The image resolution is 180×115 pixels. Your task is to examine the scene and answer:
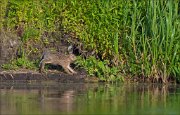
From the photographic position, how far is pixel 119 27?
536 inches

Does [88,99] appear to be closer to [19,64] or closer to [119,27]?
[19,64]

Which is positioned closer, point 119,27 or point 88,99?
point 88,99

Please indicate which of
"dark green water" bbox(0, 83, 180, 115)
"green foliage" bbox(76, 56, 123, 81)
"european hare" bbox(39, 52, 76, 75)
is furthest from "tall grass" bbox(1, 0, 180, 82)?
"dark green water" bbox(0, 83, 180, 115)

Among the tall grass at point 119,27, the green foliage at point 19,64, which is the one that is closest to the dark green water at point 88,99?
the tall grass at point 119,27

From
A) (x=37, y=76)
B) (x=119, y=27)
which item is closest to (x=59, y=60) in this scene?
(x=37, y=76)

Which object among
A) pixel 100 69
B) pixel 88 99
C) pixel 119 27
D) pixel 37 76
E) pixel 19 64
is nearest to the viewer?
pixel 88 99

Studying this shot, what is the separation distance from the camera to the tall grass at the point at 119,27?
13.0 meters

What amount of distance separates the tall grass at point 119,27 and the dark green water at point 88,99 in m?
0.55

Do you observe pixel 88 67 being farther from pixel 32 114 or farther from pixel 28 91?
pixel 32 114

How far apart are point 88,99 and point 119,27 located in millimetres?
3275

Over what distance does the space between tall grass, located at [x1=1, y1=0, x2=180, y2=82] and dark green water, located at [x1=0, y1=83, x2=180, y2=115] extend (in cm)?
55

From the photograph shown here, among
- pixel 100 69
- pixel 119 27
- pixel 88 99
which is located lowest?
pixel 88 99

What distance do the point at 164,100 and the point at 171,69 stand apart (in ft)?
8.04

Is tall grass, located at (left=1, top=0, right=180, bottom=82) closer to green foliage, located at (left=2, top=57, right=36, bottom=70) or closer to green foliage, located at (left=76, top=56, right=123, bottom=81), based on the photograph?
green foliage, located at (left=76, top=56, right=123, bottom=81)
